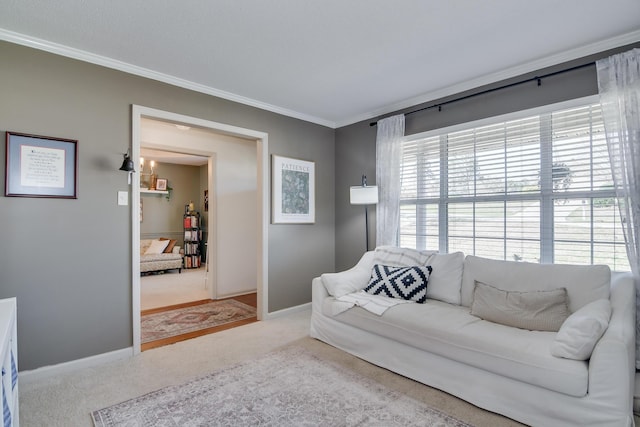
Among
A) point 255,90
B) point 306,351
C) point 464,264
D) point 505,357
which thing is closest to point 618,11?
point 464,264

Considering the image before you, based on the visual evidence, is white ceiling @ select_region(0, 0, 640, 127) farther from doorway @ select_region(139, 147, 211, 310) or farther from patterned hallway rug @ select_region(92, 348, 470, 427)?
doorway @ select_region(139, 147, 211, 310)

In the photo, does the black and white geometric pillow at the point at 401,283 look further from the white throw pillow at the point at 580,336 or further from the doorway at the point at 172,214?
the doorway at the point at 172,214

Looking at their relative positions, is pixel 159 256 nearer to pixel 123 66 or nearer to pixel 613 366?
pixel 123 66

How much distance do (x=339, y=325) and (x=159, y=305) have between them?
2.91 meters

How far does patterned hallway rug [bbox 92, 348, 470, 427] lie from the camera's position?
1.94 meters

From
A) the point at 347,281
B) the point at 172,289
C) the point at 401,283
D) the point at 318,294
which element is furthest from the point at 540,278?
the point at 172,289

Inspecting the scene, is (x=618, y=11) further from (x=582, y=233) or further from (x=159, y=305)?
(x=159, y=305)

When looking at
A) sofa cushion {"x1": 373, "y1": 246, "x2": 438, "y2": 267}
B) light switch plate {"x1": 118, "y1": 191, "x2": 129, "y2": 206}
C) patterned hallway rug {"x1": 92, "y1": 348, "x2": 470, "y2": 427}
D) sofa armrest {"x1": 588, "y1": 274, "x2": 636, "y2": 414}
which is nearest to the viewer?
sofa armrest {"x1": 588, "y1": 274, "x2": 636, "y2": 414}

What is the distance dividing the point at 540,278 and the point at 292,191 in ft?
8.90

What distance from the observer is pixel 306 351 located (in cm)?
293

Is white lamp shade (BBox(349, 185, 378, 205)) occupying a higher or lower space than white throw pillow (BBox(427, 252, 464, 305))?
higher

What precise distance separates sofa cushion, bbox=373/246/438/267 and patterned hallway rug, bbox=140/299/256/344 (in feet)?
5.83

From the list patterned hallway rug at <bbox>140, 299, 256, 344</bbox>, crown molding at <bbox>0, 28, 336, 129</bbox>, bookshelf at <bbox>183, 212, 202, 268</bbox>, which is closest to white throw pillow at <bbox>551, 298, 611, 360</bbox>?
patterned hallway rug at <bbox>140, 299, 256, 344</bbox>

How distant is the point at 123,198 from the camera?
2869 mm
